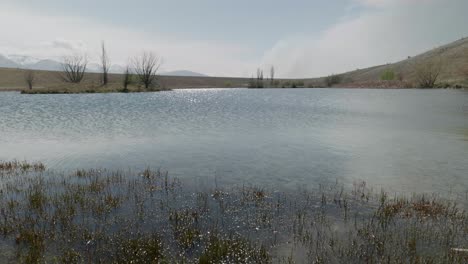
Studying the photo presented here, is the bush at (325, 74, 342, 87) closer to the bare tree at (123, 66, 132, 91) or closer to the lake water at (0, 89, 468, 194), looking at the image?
the bare tree at (123, 66, 132, 91)

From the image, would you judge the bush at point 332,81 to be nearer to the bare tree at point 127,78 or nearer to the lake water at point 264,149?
the bare tree at point 127,78

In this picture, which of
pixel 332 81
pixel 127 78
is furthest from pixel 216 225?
pixel 332 81

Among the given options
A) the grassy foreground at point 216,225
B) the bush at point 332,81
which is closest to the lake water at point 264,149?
the grassy foreground at point 216,225

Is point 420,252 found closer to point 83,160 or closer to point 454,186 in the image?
point 454,186

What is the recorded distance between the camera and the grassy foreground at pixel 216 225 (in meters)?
8.53

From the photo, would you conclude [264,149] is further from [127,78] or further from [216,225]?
[127,78]

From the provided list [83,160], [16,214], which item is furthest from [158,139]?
[16,214]

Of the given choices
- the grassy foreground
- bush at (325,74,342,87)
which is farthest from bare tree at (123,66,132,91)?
bush at (325,74,342,87)

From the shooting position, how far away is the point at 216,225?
10.5 meters

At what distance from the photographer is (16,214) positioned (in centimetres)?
1102

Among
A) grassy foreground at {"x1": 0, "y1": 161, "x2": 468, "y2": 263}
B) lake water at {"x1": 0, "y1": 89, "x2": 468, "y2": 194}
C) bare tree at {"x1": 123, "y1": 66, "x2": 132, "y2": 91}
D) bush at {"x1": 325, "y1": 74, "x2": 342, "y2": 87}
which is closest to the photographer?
grassy foreground at {"x1": 0, "y1": 161, "x2": 468, "y2": 263}

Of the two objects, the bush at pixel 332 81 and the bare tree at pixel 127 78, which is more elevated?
the bush at pixel 332 81

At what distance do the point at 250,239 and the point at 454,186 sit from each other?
12823 millimetres

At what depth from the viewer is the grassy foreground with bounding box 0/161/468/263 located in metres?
8.53
